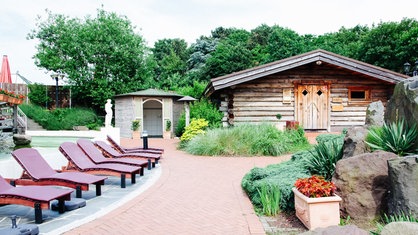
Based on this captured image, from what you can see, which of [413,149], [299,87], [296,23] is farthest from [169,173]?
[296,23]

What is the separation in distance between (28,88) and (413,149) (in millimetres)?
28061

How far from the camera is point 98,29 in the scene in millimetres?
25406

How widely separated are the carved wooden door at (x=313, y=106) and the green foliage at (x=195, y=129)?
17.2ft

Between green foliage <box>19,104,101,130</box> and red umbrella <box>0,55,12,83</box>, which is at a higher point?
red umbrella <box>0,55,12,83</box>

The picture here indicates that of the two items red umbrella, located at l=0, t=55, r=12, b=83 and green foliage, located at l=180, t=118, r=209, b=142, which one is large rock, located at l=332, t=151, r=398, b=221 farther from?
red umbrella, located at l=0, t=55, r=12, b=83

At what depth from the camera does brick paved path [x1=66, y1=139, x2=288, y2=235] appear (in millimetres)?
4855

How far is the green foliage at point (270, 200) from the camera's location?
5.52m

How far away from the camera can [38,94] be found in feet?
87.0

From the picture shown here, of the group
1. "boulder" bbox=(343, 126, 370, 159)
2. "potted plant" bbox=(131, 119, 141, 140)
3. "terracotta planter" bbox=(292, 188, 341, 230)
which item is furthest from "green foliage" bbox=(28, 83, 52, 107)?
"terracotta planter" bbox=(292, 188, 341, 230)

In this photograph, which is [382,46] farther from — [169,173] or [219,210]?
[219,210]

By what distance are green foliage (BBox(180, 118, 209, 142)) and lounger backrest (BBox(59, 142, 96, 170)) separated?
6.88 metres

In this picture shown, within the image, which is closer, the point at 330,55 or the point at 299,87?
the point at 330,55

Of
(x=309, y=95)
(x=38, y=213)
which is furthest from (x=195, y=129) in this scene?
(x=38, y=213)

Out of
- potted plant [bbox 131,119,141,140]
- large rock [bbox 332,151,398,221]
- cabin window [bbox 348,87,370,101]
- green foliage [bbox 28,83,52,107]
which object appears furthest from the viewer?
green foliage [bbox 28,83,52,107]
